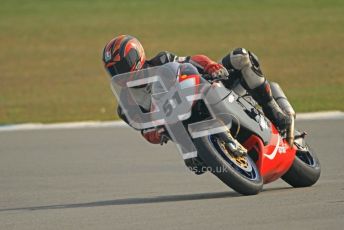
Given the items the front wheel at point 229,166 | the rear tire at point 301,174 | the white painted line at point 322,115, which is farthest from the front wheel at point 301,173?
the white painted line at point 322,115

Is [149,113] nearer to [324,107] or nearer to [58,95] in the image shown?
[324,107]

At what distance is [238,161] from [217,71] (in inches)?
31.7

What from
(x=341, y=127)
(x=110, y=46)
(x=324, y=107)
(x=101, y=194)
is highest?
(x=110, y=46)

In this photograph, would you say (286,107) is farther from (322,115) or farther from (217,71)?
(322,115)

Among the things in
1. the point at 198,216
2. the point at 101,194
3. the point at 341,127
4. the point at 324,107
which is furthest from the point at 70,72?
the point at 198,216

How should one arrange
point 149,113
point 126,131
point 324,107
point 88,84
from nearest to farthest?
point 149,113
point 126,131
point 324,107
point 88,84

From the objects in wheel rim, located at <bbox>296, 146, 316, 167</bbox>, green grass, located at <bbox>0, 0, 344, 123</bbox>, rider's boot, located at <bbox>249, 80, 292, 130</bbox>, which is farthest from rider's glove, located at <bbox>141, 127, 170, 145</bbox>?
green grass, located at <bbox>0, 0, 344, 123</bbox>

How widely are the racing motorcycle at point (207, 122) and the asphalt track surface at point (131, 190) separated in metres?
0.26

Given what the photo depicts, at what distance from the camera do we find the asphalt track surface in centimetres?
685

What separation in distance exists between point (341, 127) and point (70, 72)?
12910 millimetres

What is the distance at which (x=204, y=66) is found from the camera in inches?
330

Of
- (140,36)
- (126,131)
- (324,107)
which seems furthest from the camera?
(140,36)

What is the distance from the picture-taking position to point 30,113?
60.4 feet

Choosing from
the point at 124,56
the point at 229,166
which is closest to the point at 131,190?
the point at 124,56
